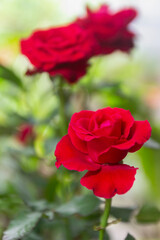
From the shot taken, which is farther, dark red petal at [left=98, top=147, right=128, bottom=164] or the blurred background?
the blurred background

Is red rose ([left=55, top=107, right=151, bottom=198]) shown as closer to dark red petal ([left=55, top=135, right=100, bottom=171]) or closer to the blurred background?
dark red petal ([left=55, top=135, right=100, bottom=171])

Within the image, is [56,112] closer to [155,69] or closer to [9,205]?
[9,205]

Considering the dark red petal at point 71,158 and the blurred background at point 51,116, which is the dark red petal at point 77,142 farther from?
the blurred background at point 51,116

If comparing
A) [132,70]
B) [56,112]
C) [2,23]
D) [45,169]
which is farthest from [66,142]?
[2,23]

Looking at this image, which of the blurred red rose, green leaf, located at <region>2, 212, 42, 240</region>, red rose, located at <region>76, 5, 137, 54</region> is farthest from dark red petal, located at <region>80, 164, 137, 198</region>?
the blurred red rose

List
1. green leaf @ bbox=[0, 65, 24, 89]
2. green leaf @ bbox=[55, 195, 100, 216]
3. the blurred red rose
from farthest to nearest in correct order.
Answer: the blurred red rose
green leaf @ bbox=[0, 65, 24, 89]
green leaf @ bbox=[55, 195, 100, 216]

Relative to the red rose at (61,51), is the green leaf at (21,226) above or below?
below

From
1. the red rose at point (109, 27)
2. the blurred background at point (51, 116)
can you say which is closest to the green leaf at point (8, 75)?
the blurred background at point (51, 116)
